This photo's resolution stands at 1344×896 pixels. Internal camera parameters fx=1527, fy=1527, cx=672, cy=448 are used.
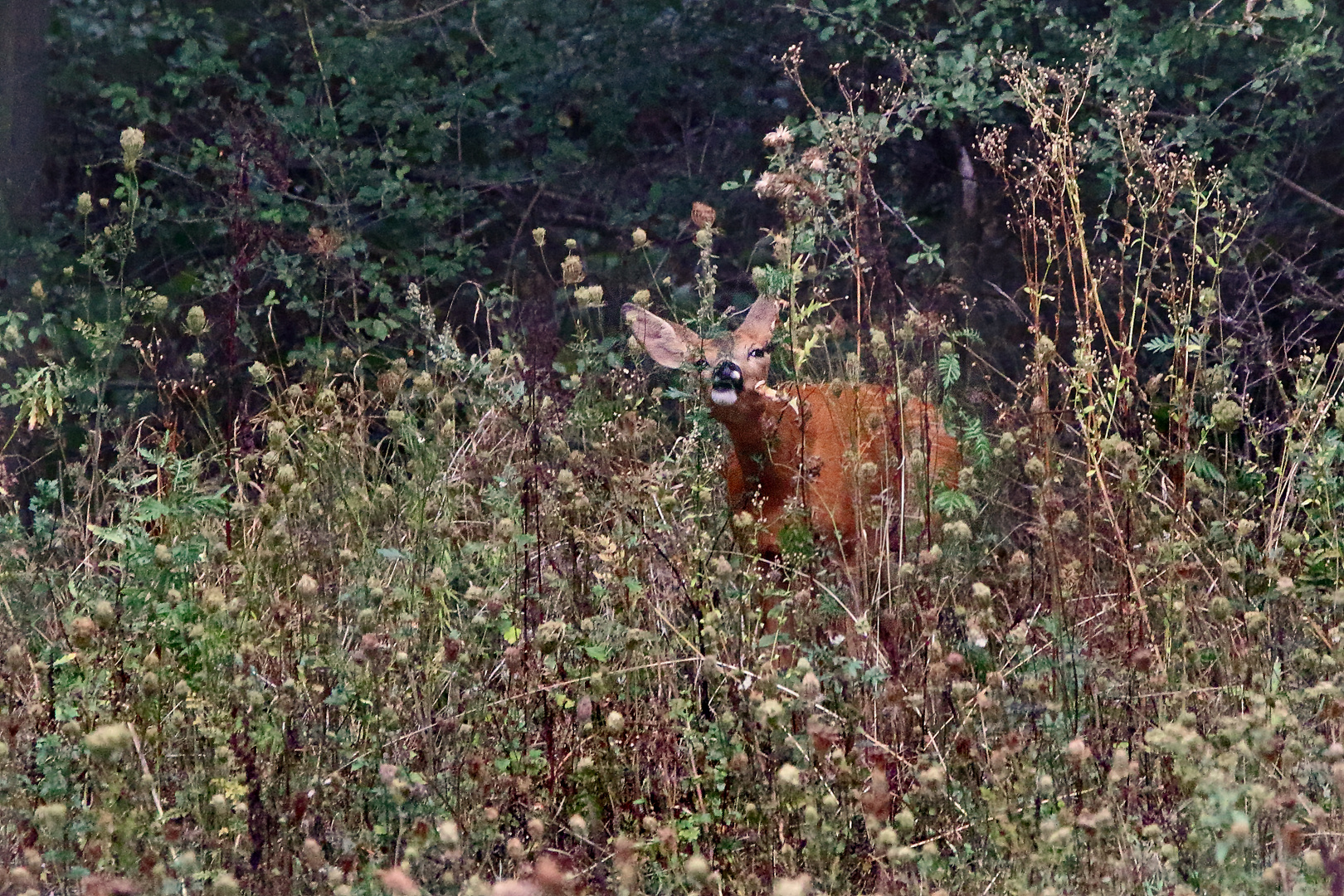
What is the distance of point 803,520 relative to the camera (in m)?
3.32

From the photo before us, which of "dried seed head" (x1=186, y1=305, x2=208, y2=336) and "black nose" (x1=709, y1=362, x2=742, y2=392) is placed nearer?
"dried seed head" (x1=186, y1=305, x2=208, y2=336)

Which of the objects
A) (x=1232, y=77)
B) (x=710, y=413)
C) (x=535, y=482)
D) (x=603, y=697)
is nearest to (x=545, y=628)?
(x=603, y=697)

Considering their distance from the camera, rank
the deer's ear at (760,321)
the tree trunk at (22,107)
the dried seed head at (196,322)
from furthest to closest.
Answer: the tree trunk at (22,107) → the deer's ear at (760,321) → the dried seed head at (196,322)

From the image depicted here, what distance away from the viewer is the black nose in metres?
3.68

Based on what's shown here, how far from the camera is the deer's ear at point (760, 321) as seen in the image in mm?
4219

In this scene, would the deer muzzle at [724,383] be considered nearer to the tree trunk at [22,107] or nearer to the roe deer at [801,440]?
the roe deer at [801,440]

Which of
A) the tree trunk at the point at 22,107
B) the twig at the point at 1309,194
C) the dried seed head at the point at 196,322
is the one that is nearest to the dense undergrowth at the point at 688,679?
the dried seed head at the point at 196,322

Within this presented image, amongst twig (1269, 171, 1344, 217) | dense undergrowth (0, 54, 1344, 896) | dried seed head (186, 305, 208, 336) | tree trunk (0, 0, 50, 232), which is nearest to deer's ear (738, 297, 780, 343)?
dense undergrowth (0, 54, 1344, 896)

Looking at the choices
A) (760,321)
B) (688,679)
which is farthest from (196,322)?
(760,321)

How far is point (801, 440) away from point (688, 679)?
2.26 ft

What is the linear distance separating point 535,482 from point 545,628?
57cm

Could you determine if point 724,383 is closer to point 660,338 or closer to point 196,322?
point 660,338

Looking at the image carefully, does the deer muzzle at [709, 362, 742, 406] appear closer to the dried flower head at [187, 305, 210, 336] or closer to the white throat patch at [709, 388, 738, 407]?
the white throat patch at [709, 388, 738, 407]

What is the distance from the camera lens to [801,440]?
3.52 m
